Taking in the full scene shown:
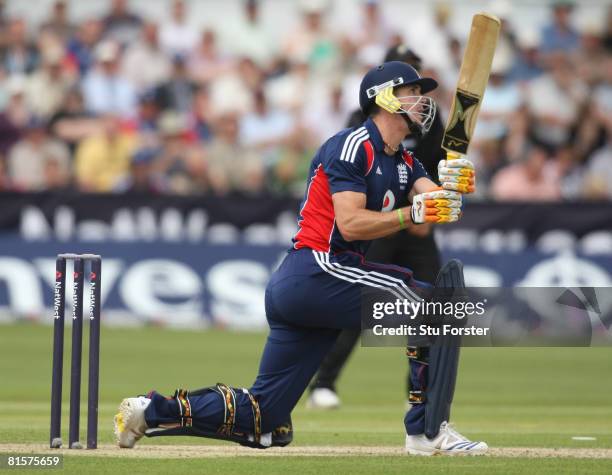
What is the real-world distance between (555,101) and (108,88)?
19.6 feet

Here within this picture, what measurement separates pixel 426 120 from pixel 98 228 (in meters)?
9.28

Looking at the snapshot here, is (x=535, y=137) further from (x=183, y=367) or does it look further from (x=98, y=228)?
(x=183, y=367)

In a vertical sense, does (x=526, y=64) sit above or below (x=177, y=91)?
above

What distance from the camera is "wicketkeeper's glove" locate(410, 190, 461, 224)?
6.40m

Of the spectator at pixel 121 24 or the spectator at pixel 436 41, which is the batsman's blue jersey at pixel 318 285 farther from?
the spectator at pixel 121 24

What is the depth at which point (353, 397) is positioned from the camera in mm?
10828

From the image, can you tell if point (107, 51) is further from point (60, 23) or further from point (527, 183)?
point (527, 183)

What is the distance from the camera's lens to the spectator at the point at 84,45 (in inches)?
707

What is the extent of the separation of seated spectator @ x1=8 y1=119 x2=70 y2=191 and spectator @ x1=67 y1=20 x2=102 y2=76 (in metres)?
1.49

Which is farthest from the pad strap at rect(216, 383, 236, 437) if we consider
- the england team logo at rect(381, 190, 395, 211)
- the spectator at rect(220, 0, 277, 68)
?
the spectator at rect(220, 0, 277, 68)

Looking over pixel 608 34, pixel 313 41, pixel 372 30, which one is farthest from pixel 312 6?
pixel 608 34

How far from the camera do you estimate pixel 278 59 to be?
60.2 feet

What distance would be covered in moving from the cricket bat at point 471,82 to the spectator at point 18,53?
472 inches

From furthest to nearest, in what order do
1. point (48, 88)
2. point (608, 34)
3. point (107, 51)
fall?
point (608, 34)
point (107, 51)
point (48, 88)
